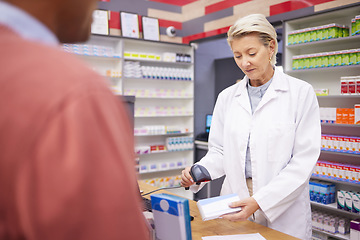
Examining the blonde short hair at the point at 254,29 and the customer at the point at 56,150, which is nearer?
the customer at the point at 56,150

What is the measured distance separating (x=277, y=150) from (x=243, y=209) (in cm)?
47

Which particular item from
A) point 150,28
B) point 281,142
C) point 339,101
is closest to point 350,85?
point 339,101

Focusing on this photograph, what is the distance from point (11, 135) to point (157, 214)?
107 cm

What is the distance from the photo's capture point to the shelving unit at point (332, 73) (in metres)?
4.09

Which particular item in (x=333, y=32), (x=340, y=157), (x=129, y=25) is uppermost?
(x=129, y=25)

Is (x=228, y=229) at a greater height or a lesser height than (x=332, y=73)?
lesser

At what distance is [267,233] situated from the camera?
1640 millimetres

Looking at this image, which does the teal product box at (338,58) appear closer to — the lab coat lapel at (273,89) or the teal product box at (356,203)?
the teal product box at (356,203)

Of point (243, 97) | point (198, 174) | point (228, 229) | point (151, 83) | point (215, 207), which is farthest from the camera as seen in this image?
point (151, 83)

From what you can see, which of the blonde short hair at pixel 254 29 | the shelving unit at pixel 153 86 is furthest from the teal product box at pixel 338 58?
the shelving unit at pixel 153 86

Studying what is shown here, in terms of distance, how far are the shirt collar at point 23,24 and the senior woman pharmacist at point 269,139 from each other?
57.4 inches

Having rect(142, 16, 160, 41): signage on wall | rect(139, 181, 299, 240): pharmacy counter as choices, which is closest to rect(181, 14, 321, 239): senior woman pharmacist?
rect(139, 181, 299, 240): pharmacy counter

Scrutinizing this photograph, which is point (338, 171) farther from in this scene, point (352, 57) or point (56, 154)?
point (56, 154)

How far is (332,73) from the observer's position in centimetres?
444
